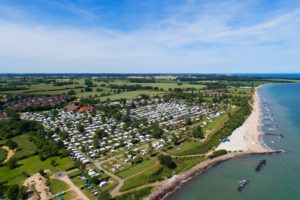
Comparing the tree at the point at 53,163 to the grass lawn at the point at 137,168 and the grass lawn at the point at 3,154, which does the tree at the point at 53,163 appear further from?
the grass lawn at the point at 137,168

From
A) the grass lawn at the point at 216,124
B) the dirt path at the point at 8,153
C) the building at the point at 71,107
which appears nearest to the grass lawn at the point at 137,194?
the dirt path at the point at 8,153

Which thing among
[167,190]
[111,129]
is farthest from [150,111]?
[167,190]

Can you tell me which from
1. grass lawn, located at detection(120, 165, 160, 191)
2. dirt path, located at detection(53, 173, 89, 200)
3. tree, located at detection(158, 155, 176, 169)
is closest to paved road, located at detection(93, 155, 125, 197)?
grass lawn, located at detection(120, 165, 160, 191)

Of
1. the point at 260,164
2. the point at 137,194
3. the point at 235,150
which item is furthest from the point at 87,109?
the point at 260,164

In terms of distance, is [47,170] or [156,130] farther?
[156,130]

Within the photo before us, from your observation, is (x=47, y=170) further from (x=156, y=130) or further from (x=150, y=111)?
(x=150, y=111)

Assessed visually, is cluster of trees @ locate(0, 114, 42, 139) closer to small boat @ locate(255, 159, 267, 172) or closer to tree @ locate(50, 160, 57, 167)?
tree @ locate(50, 160, 57, 167)

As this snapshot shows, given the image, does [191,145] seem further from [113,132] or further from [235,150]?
[113,132]
